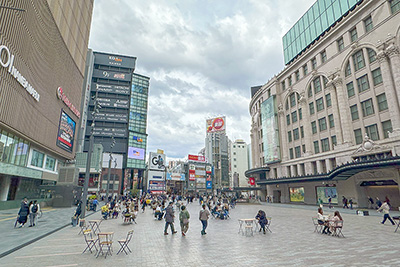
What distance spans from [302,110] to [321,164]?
414 inches

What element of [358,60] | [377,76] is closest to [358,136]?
[377,76]

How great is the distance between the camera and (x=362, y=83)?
3162 cm

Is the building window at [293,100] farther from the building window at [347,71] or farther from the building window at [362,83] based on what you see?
the building window at [362,83]

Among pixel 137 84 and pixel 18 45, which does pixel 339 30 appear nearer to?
pixel 18 45

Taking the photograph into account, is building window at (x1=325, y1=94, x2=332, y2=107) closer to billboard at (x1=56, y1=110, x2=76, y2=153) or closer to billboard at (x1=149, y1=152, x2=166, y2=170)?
billboard at (x1=56, y1=110, x2=76, y2=153)

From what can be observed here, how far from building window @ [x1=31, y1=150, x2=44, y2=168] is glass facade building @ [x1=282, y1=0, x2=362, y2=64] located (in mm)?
51525

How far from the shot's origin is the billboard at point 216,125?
116 meters

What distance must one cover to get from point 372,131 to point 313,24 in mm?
26558

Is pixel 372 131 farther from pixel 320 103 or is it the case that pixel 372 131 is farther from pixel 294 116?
pixel 294 116

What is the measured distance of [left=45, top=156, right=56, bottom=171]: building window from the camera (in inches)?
1422

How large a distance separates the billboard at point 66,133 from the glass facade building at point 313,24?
4763 centimetres

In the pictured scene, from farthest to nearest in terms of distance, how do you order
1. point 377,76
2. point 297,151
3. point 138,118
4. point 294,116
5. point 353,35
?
point 138,118 → point 294,116 → point 297,151 → point 353,35 → point 377,76

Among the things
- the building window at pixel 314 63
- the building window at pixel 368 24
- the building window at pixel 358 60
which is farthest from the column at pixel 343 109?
the building window at pixel 314 63

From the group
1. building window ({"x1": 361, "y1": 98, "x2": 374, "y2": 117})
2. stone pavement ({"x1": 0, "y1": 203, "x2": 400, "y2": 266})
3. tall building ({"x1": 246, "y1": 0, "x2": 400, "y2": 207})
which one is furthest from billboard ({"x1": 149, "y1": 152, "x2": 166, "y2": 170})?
stone pavement ({"x1": 0, "y1": 203, "x2": 400, "y2": 266})
